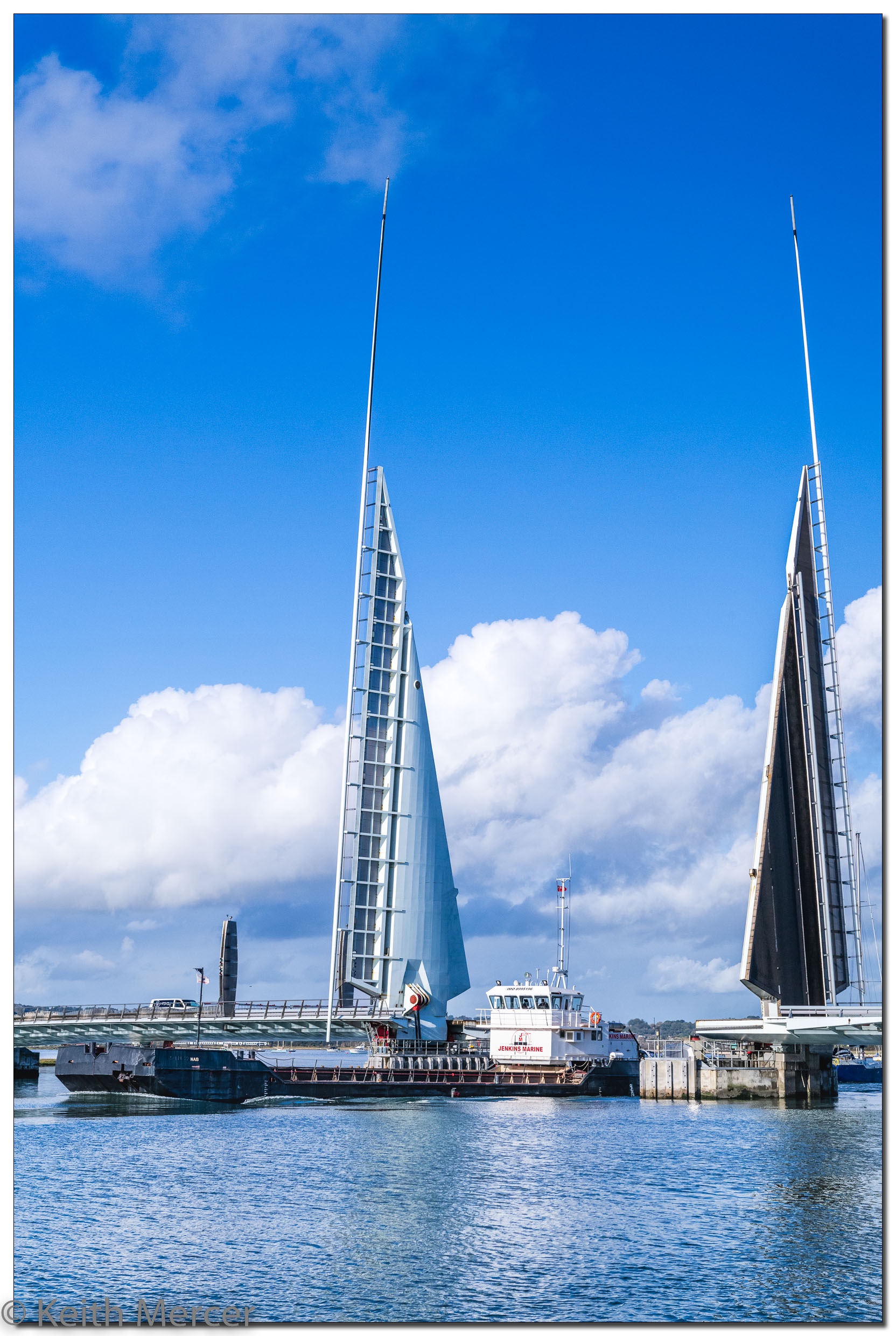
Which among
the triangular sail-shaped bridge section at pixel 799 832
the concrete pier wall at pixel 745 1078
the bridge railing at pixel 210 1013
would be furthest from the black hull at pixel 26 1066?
the triangular sail-shaped bridge section at pixel 799 832

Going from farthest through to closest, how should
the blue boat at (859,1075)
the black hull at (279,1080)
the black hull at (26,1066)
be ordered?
the blue boat at (859,1075), the black hull at (26,1066), the black hull at (279,1080)

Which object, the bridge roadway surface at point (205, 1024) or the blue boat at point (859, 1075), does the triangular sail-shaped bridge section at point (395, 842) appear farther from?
the blue boat at point (859, 1075)

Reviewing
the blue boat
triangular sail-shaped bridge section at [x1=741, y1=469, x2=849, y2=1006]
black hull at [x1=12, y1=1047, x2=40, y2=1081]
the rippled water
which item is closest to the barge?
the rippled water

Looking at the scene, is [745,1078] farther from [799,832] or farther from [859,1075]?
[859,1075]

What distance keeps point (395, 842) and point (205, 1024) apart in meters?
14.6

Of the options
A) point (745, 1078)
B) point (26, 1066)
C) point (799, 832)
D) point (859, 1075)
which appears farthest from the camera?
point (859, 1075)

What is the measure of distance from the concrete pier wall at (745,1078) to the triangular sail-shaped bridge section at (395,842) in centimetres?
1168

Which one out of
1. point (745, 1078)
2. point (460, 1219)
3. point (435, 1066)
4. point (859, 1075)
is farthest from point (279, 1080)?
point (859, 1075)

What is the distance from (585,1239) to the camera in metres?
23.5

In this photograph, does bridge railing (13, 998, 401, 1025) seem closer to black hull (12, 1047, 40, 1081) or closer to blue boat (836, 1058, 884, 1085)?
black hull (12, 1047, 40, 1081)

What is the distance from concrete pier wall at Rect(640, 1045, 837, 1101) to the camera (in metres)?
55.6

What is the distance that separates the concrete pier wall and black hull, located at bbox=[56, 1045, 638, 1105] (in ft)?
13.0

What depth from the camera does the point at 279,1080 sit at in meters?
57.4

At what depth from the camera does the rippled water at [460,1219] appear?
738 inches
